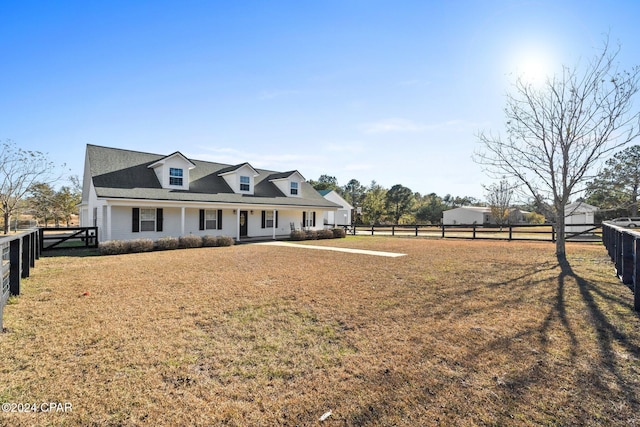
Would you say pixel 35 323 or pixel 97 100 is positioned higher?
pixel 97 100

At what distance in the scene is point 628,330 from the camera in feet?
13.8

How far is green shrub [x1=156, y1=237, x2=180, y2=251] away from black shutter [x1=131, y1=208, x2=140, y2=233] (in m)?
2.44

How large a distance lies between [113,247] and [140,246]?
39.8 inches

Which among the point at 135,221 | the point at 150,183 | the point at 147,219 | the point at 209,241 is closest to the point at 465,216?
the point at 209,241

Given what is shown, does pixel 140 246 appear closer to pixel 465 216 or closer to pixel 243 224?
pixel 243 224

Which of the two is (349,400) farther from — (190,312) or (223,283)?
(223,283)

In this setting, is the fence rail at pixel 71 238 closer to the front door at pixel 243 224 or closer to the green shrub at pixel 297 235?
the front door at pixel 243 224

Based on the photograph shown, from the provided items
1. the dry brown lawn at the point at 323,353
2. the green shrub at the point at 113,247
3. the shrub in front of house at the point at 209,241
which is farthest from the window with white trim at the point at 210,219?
the dry brown lawn at the point at 323,353

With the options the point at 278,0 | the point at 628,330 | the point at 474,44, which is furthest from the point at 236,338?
the point at 474,44

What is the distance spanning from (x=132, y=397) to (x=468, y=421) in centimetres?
285

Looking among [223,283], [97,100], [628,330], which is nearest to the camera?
[628,330]

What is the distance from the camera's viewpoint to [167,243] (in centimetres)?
1397

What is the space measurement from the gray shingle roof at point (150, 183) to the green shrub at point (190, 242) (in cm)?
244

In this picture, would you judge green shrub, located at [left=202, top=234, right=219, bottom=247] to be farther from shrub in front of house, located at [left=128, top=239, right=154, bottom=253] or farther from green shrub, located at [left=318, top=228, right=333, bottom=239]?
green shrub, located at [left=318, top=228, right=333, bottom=239]
